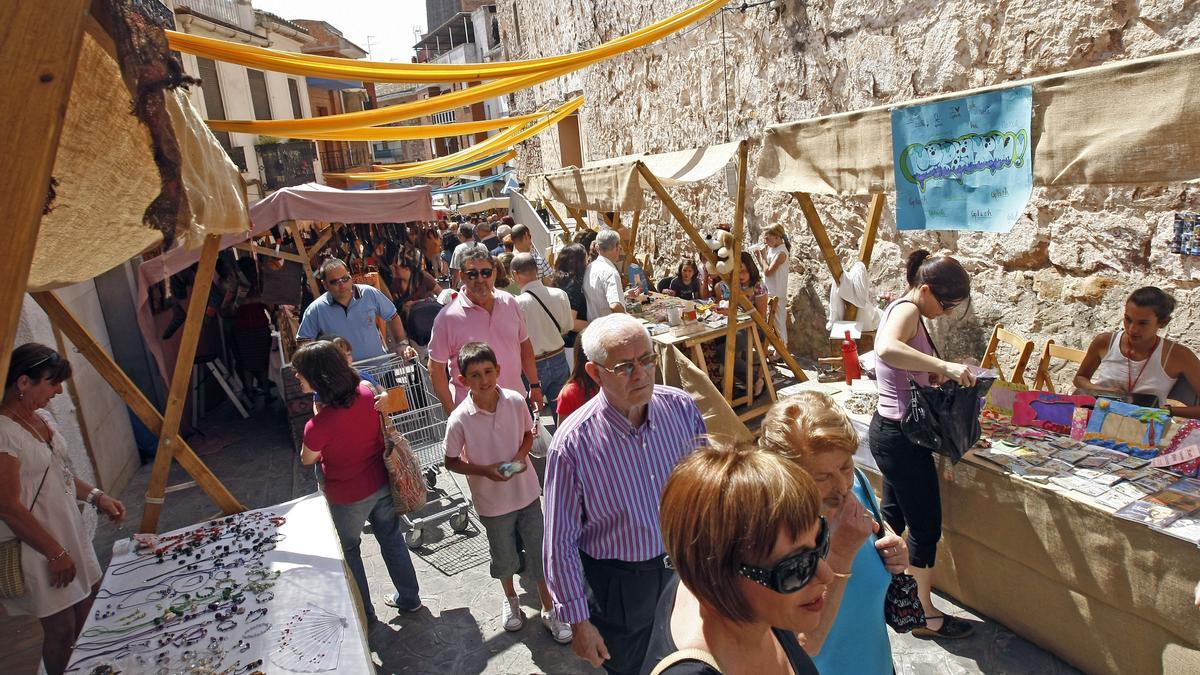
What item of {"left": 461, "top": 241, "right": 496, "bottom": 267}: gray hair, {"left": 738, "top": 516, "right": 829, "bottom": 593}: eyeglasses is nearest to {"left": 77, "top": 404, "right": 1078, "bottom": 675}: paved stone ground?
{"left": 461, "top": 241, "right": 496, "bottom": 267}: gray hair

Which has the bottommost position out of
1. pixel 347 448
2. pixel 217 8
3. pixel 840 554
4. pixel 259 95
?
pixel 347 448

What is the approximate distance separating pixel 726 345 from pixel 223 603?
4.51m

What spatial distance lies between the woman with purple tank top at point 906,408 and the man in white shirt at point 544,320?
8.55 ft

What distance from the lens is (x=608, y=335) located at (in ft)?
7.89

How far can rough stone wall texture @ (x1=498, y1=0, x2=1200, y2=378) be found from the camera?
16.0ft

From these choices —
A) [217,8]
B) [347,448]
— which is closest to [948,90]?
[347,448]

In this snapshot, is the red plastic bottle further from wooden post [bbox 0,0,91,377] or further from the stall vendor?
wooden post [bbox 0,0,91,377]

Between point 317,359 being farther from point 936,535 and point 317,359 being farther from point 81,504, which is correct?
point 936,535

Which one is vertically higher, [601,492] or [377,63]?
[377,63]

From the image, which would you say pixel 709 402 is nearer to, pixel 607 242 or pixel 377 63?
pixel 607 242

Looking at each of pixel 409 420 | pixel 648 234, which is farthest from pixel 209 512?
pixel 648 234

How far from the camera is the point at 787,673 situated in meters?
1.49

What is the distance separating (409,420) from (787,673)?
413cm

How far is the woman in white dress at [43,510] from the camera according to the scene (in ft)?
9.29
